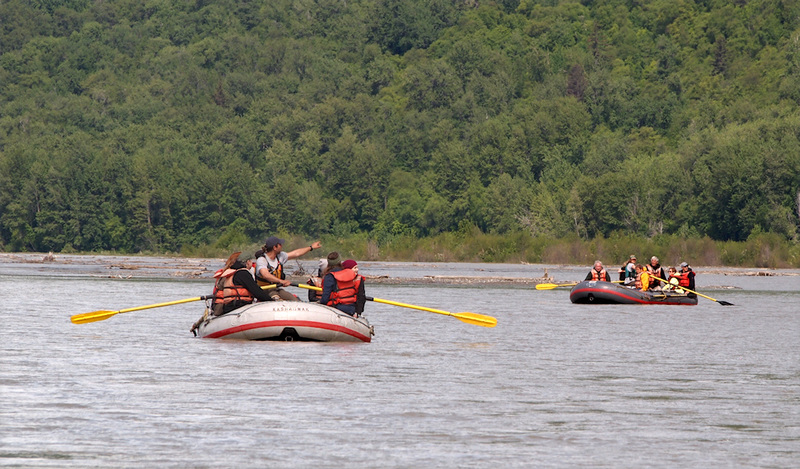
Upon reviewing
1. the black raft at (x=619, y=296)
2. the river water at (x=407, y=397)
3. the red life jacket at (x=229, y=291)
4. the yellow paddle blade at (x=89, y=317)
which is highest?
the red life jacket at (x=229, y=291)

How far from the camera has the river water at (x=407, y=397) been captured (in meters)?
14.2

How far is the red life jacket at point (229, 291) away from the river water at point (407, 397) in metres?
0.90

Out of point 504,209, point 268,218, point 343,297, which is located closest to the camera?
point 343,297

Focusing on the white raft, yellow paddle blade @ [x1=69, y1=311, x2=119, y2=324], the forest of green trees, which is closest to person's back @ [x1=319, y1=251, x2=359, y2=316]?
the white raft

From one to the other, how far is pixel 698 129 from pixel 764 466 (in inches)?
4149

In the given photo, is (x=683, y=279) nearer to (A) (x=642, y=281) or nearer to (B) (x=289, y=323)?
(A) (x=642, y=281)

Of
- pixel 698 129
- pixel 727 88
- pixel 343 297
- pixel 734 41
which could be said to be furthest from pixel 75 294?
pixel 734 41

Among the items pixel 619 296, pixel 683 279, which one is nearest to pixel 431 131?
pixel 683 279

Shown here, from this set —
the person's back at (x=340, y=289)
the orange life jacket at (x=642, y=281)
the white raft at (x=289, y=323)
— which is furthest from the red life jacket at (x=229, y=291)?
the orange life jacket at (x=642, y=281)

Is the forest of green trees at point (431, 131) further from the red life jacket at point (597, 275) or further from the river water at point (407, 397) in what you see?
the river water at point (407, 397)

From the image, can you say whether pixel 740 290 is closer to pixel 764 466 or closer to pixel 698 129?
pixel 764 466

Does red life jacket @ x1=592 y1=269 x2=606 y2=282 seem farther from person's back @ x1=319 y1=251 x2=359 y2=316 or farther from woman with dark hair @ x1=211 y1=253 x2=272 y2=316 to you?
woman with dark hair @ x1=211 y1=253 x2=272 y2=316

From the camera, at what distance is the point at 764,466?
1387 centimetres

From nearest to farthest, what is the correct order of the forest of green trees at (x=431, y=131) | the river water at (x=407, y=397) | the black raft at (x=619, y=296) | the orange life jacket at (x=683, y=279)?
1. the river water at (x=407, y=397)
2. the black raft at (x=619, y=296)
3. the orange life jacket at (x=683, y=279)
4. the forest of green trees at (x=431, y=131)
